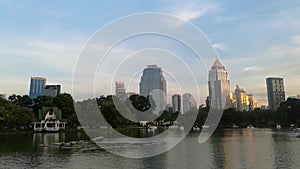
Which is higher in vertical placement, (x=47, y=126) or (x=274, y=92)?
(x=274, y=92)

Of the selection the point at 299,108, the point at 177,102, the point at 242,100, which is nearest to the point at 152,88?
the point at 177,102

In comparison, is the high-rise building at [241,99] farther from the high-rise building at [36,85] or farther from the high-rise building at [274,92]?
the high-rise building at [36,85]

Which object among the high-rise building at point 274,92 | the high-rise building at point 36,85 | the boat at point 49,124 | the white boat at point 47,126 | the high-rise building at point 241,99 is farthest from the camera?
the high-rise building at point 36,85

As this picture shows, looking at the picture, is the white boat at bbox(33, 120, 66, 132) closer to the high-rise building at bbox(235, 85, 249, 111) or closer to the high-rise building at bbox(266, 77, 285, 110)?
the high-rise building at bbox(235, 85, 249, 111)

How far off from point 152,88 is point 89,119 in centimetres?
2010

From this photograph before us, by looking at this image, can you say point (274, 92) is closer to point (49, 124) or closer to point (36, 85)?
point (49, 124)

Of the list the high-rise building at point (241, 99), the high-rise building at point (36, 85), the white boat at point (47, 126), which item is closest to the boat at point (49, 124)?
the white boat at point (47, 126)

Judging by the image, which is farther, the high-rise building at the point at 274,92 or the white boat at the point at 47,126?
the high-rise building at the point at 274,92

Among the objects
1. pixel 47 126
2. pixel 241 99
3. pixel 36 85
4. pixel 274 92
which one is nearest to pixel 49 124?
pixel 47 126

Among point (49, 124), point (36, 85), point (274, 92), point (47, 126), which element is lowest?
point (47, 126)

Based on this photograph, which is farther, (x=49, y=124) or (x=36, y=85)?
(x=36, y=85)

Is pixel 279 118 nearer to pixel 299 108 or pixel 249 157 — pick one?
pixel 299 108

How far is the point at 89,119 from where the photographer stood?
56.6m

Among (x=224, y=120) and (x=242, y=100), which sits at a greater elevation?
(x=242, y=100)
